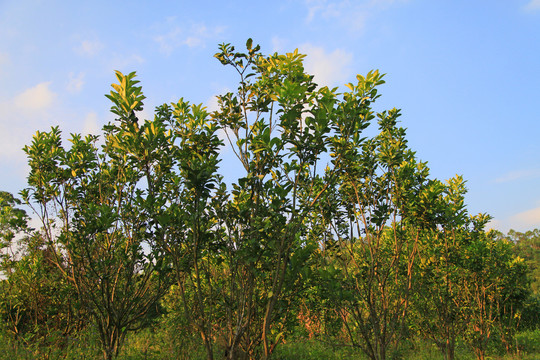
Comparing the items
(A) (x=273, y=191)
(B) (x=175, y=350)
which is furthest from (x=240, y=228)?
(B) (x=175, y=350)

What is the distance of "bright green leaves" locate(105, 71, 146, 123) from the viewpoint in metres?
5.30

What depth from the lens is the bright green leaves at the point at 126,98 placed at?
5.30 meters

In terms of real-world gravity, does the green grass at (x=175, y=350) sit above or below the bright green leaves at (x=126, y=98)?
below

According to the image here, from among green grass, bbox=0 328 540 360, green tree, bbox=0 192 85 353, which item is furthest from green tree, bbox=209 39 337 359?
green tree, bbox=0 192 85 353

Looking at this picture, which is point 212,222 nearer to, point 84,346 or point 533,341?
point 84,346

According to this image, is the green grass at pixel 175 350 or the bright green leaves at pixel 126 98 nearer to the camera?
the bright green leaves at pixel 126 98

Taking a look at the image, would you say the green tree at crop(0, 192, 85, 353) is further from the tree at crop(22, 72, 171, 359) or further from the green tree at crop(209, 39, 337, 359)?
the green tree at crop(209, 39, 337, 359)

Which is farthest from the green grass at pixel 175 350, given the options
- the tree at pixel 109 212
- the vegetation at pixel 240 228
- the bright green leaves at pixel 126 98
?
the bright green leaves at pixel 126 98

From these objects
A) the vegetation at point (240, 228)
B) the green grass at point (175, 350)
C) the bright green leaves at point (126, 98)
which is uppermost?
the bright green leaves at point (126, 98)

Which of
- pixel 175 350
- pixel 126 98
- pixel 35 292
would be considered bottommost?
pixel 175 350

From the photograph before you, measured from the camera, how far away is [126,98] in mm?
5328

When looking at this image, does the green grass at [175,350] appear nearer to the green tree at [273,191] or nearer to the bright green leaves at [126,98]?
the green tree at [273,191]

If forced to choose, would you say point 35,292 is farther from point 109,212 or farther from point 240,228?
point 240,228

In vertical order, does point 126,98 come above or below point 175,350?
above
